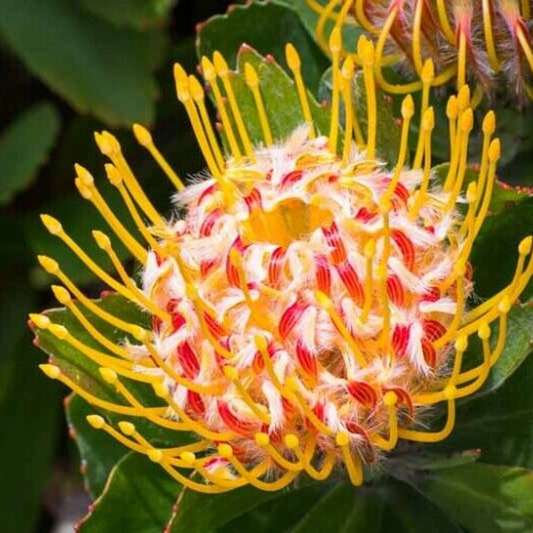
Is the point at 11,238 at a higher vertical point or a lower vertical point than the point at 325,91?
lower

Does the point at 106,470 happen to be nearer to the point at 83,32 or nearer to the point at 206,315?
the point at 206,315

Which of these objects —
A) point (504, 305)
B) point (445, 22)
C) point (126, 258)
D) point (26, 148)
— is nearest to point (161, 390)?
point (504, 305)

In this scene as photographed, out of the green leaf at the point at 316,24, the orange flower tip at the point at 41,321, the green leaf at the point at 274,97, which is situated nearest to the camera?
the orange flower tip at the point at 41,321

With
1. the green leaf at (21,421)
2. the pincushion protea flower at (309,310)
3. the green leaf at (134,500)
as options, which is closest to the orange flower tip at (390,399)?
the pincushion protea flower at (309,310)

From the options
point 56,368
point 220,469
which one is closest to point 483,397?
point 220,469

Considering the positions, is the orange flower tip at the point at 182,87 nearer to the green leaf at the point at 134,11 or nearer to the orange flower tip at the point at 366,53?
the orange flower tip at the point at 366,53

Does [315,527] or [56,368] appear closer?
[56,368]

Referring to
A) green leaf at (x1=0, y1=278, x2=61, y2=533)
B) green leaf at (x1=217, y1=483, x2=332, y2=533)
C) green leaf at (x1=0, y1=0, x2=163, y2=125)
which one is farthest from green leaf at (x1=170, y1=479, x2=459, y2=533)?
green leaf at (x1=0, y1=278, x2=61, y2=533)

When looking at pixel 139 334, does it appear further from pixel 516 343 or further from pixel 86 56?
pixel 86 56
